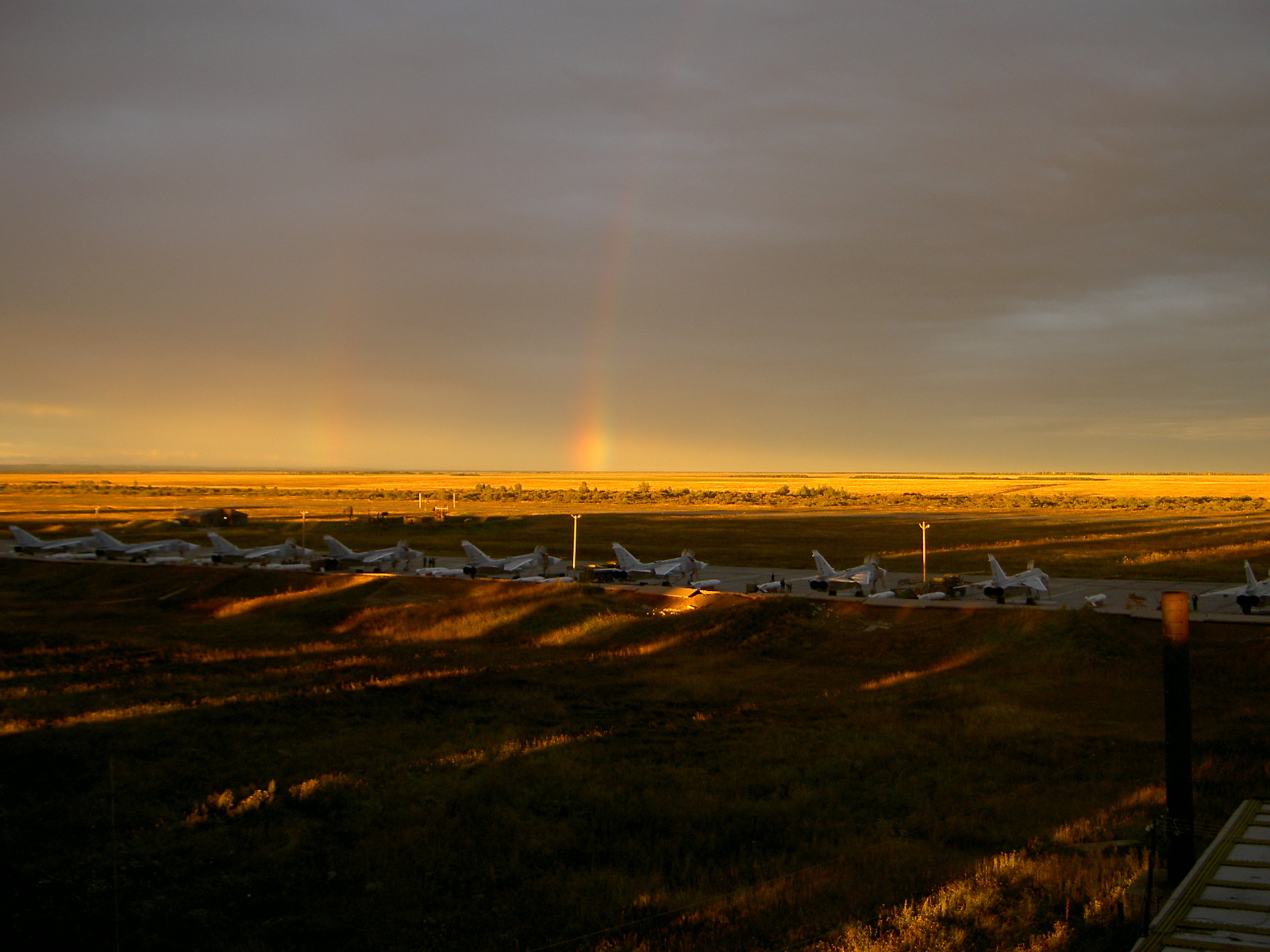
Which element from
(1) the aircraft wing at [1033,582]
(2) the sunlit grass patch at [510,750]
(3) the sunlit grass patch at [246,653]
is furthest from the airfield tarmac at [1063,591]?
(2) the sunlit grass patch at [510,750]

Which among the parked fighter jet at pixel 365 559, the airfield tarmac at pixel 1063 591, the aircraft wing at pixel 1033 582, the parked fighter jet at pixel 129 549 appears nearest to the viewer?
the airfield tarmac at pixel 1063 591

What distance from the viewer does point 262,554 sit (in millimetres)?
68500

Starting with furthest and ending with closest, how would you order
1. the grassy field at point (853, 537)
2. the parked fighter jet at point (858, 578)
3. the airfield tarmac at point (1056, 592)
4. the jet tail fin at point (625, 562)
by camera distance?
the grassy field at point (853, 537) → the jet tail fin at point (625, 562) → the parked fighter jet at point (858, 578) → the airfield tarmac at point (1056, 592)

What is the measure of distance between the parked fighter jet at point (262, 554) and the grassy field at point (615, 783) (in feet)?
79.5

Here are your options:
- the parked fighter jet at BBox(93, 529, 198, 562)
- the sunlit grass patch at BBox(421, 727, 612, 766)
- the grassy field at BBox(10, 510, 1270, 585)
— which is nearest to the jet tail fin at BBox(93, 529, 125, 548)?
the parked fighter jet at BBox(93, 529, 198, 562)

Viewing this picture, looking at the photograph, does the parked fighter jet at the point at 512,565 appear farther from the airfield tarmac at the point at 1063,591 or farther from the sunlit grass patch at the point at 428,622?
the sunlit grass patch at the point at 428,622

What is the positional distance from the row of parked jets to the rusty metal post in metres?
33.1

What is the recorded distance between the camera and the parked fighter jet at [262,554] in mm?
67375

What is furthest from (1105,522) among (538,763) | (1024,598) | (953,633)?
(538,763)

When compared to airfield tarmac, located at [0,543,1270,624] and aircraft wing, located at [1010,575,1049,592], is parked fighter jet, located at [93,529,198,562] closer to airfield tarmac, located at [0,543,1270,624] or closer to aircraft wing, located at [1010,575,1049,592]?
airfield tarmac, located at [0,543,1270,624]

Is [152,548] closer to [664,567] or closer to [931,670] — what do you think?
[664,567]

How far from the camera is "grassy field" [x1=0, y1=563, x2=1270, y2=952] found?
14.1 metres

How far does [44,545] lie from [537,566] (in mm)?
45673

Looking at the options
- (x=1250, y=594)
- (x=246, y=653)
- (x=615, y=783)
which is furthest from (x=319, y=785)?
(x=1250, y=594)
